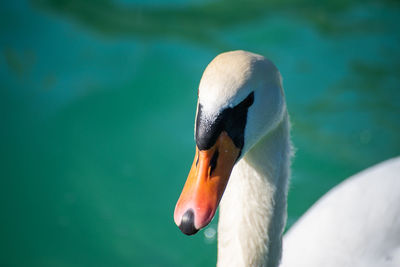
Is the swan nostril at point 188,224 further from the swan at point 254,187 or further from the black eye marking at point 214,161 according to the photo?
the black eye marking at point 214,161

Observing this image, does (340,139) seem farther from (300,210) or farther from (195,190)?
(195,190)

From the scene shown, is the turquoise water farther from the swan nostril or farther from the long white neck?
the swan nostril

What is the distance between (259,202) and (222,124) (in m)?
0.37

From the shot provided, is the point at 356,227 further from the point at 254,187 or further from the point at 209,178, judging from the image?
the point at 209,178

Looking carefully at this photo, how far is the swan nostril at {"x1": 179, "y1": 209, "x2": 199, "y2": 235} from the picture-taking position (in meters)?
1.27

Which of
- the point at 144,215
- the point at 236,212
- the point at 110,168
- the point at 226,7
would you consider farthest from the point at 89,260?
the point at 226,7

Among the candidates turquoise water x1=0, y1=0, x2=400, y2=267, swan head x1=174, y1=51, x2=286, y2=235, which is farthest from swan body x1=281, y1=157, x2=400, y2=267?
swan head x1=174, y1=51, x2=286, y2=235

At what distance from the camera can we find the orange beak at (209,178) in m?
1.30

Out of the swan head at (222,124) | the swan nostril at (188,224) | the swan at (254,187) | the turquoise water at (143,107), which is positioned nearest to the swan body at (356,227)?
the swan at (254,187)

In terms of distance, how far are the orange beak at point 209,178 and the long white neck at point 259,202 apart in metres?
0.20

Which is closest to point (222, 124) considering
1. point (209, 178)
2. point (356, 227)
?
point (209, 178)

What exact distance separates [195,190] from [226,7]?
318 cm

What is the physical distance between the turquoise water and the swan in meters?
0.94

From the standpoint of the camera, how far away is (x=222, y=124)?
1.32m
